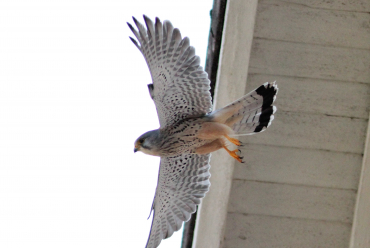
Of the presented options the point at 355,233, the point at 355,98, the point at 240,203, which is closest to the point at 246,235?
the point at 240,203

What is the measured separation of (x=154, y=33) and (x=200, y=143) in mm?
536

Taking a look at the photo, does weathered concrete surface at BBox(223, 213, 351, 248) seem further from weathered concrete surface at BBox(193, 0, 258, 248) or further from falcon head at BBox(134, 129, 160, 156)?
falcon head at BBox(134, 129, 160, 156)

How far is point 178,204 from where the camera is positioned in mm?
2508

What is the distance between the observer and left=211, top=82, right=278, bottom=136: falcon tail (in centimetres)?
225

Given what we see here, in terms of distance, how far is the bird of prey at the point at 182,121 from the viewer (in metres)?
2.17

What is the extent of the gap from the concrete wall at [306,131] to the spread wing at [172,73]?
359mm

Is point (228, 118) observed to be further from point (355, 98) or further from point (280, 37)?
point (355, 98)

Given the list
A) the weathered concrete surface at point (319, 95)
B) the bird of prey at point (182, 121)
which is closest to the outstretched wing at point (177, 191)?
the bird of prey at point (182, 121)

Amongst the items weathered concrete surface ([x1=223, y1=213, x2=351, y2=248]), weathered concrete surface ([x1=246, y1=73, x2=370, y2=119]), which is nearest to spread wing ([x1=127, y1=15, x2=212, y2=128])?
weathered concrete surface ([x1=246, y1=73, x2=370, y2=119])

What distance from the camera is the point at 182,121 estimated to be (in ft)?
7.68

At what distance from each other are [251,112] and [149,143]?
0.50 meters

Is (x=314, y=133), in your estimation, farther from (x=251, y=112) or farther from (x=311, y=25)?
(x=311, y=25)

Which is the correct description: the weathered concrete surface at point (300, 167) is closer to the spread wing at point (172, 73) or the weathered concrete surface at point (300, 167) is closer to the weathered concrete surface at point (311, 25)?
the spread wing at point (172, 73)

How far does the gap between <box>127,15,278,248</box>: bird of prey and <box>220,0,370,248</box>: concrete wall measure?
0.86 feet
